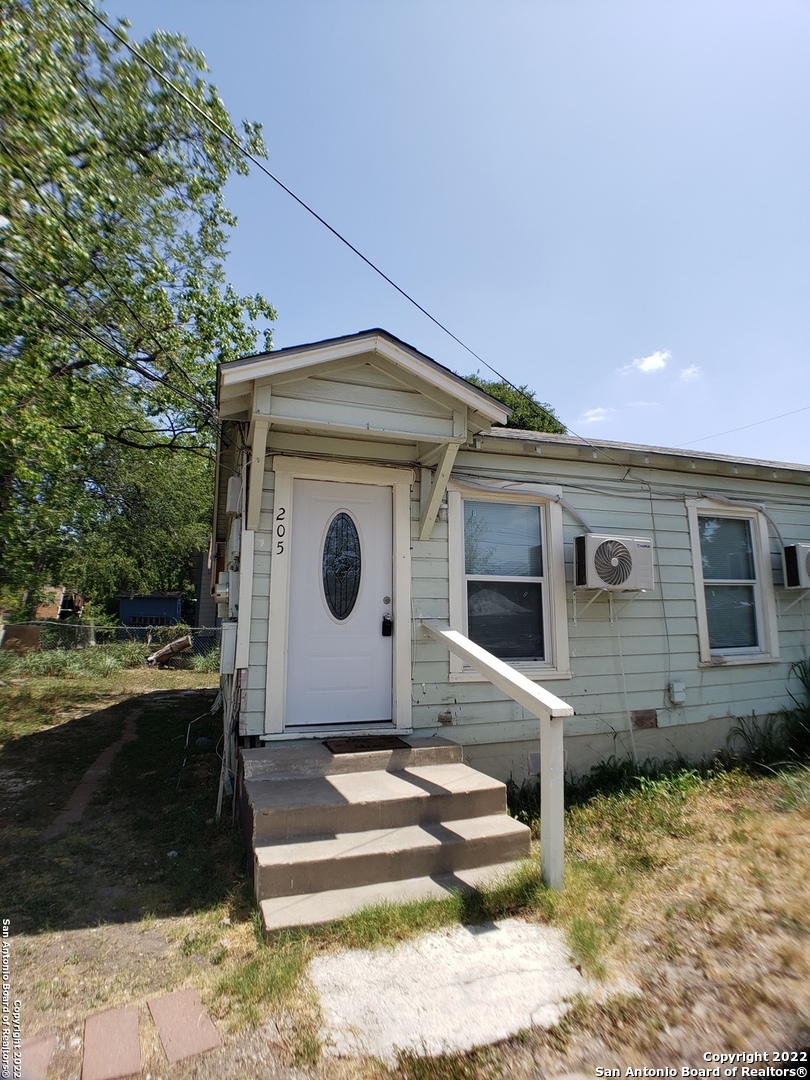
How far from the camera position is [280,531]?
4.34m

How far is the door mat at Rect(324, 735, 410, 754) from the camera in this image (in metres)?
3.97

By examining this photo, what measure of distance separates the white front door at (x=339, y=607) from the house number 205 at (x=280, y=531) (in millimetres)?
105

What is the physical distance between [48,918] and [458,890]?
2.11m

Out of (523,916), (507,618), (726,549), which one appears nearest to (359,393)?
(507,618)

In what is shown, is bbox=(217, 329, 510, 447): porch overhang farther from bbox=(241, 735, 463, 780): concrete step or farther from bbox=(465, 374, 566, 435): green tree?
bbox=(465, 374, 566, 435): green tree

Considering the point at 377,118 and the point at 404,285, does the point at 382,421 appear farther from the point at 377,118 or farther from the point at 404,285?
the point at 377,118

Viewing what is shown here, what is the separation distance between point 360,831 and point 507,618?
2.49 metres

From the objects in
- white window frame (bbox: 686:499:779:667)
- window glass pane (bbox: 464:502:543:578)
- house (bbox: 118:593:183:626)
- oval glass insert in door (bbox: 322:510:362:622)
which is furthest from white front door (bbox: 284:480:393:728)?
house (bbox: 118:593:183:626)

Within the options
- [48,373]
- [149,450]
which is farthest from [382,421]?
[149,450]

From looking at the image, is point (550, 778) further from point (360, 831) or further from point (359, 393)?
point (359, 393)

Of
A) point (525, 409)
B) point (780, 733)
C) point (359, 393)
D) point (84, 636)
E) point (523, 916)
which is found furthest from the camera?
point (525, 409)

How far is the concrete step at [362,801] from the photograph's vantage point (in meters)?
3.08

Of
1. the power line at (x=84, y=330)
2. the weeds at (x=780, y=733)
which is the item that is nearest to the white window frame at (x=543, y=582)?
the weeds at (x=780, y=733)

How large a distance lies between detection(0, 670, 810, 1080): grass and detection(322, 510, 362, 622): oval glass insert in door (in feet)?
5.96
